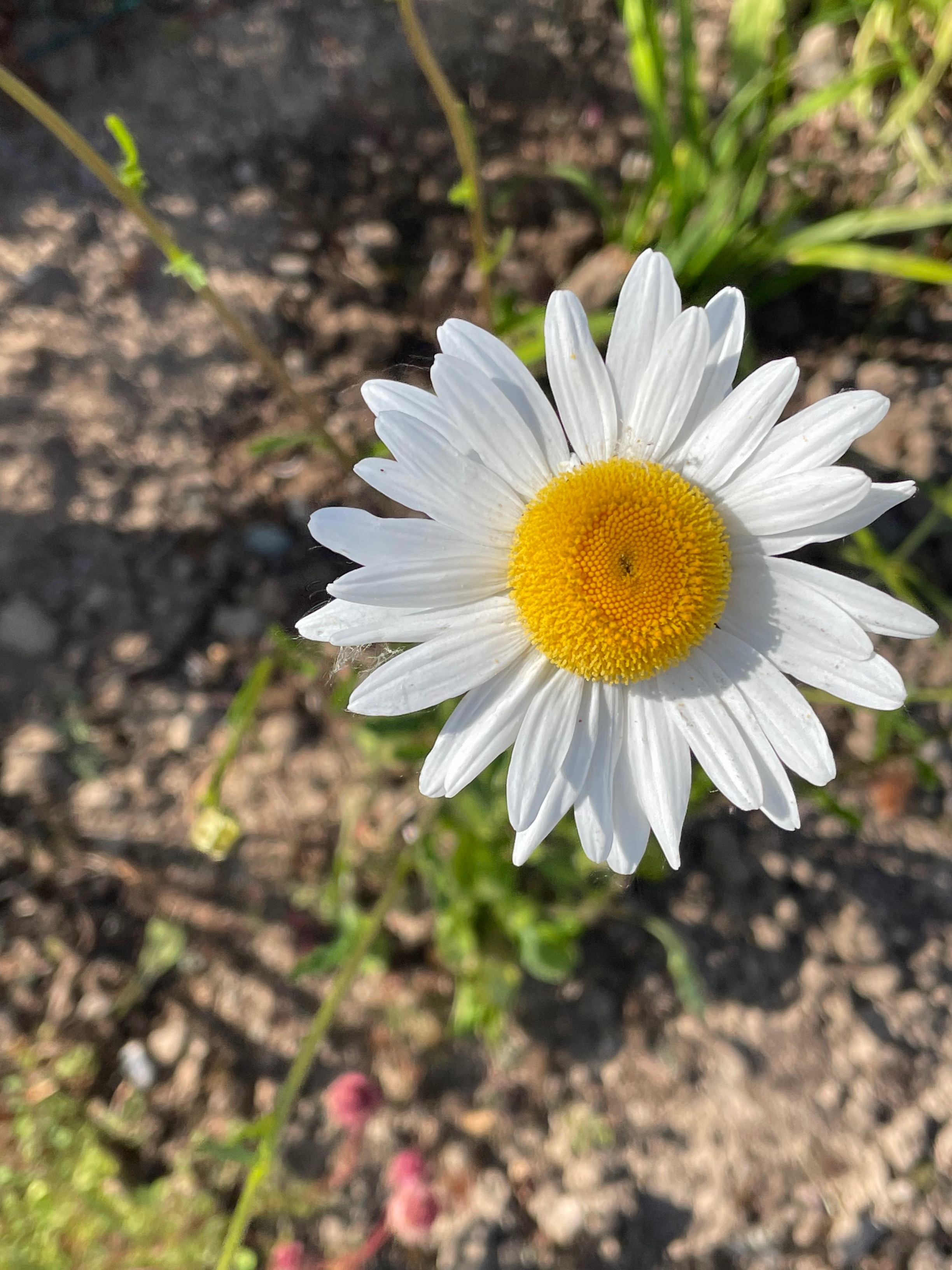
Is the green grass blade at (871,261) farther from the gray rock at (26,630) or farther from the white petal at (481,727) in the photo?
the gray rock at (26,630)

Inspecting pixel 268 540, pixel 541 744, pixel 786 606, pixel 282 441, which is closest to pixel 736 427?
pixel 786 606

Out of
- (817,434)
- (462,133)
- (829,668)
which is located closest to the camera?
(817,434)

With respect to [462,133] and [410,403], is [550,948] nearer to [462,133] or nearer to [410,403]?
[410,403]

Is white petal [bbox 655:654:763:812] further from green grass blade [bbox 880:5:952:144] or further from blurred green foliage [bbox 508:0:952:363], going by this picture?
green grass blade [bbox 880:5:952:144]

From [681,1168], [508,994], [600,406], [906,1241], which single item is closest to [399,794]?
[508,994]

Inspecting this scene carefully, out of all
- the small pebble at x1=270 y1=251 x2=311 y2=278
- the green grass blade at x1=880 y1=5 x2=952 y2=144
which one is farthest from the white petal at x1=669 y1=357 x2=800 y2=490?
the small pebble at x1=270 y1=251 x2=311 y2=278

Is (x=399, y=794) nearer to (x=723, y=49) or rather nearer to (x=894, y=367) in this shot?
(x=894, y=367)
